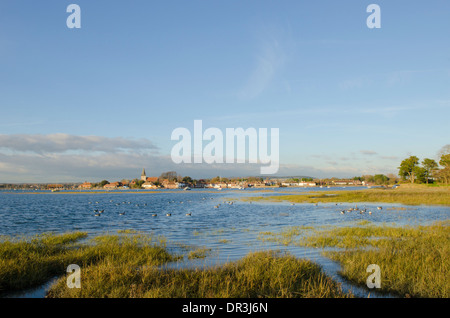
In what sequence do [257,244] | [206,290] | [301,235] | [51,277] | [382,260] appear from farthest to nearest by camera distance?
[301,235] → [257,244] → [382,260] → [51,277] → [206,290]

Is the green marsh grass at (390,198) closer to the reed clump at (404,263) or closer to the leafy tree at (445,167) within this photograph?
the leafy tree at (445,167)

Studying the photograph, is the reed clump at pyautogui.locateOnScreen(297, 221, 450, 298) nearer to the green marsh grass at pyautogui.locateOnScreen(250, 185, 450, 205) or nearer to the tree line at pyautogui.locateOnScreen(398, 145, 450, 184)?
the green marsh grass at pyautogui.locateOnScreen(250, 185, 450, 205)

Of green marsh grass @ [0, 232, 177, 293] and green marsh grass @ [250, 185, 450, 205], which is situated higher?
green marsh grass @ [0, 232, 177, 293]

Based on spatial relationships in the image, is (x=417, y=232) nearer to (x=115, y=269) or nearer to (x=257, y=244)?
(x=257, y=244)

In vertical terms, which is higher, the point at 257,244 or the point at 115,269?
the point at 115,269

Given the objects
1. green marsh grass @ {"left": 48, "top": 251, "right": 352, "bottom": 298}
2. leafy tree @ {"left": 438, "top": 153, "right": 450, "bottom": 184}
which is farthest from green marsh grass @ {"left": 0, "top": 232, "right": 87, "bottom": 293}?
leafy tree @ {"left": 438, "top": 153, "right": 450, "bottom": 184}

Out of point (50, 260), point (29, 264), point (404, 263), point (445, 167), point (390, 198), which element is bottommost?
point (390, 198)

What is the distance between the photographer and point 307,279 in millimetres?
12703

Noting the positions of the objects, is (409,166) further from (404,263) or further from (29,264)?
(29,264)

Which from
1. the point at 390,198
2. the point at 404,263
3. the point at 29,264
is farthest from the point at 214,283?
the point at 390,198

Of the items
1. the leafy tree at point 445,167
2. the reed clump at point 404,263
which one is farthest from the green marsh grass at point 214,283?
the leafy tree at point 445,167

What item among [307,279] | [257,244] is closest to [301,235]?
[257,244]
